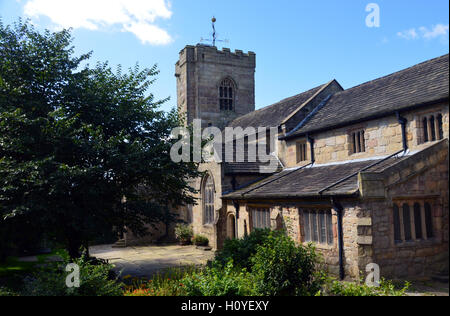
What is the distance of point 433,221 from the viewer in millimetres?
12797

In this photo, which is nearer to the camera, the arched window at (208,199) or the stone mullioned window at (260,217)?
the stone mullioned window at (260,217)

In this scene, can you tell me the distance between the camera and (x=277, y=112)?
87.8ft

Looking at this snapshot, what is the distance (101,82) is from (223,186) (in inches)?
382

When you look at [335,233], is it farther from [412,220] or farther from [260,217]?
[260,217]

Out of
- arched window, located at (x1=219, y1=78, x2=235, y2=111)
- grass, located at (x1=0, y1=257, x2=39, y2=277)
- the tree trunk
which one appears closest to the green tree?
the tree trunk

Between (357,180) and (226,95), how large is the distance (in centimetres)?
2574

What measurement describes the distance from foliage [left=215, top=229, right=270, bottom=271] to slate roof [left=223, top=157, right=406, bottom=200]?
2.45m

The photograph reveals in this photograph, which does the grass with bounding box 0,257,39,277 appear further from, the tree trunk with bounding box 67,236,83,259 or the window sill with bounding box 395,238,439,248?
the window sill with bounding box 395,238,439,248

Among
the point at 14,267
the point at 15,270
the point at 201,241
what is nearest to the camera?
the point at 15,270

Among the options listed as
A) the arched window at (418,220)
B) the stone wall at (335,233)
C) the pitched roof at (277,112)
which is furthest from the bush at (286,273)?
the pitched roof at (277,112)

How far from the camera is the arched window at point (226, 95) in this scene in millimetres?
37188

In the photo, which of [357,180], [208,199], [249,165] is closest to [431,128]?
[357,180]

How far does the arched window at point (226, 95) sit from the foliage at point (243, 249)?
24.1m

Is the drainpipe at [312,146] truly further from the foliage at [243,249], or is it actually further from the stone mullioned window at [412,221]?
the stone mullioned window at [412,221]
